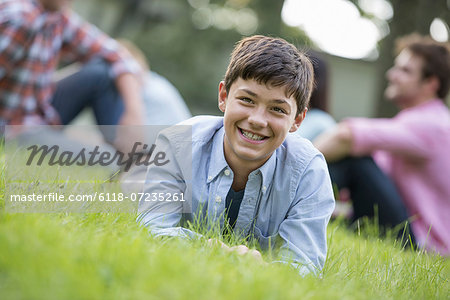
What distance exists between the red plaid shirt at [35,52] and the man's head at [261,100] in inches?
69.7

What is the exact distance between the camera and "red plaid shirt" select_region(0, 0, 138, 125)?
311 cm

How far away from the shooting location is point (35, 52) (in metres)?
3.22

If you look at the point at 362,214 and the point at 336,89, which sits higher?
the point at 362,214

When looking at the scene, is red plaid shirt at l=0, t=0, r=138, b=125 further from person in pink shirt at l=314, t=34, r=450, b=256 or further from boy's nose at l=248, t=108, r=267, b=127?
boy's nose at l=248, t=108, r=267, b=127

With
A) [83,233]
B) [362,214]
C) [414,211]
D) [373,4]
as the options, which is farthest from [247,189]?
[373,4]

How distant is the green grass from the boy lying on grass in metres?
0.18

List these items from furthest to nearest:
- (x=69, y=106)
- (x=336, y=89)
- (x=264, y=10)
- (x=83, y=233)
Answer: (x=336, y=89)
(x=264, y=10)
(x=69, y=106)
(x=83, y=233)

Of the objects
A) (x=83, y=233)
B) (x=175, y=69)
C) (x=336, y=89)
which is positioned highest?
(x=83, y=233)

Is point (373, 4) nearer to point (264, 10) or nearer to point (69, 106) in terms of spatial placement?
point (264, 10)

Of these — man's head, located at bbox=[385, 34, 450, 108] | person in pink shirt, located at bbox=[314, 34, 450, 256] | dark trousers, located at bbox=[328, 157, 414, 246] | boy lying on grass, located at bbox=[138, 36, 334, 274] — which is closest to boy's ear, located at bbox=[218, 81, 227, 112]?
boy lying on grass, located at bbox=[138, 36, 334, 274]

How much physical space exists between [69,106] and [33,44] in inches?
19.2

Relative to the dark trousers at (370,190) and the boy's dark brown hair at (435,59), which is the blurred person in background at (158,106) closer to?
the dark trousers at (370,190)

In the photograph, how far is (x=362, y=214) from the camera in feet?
10.3
